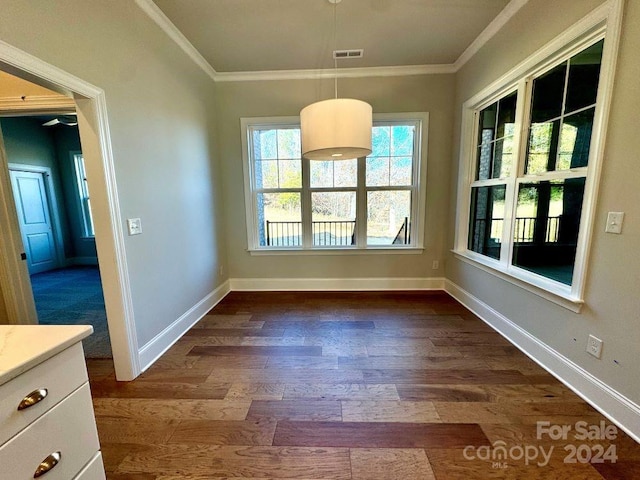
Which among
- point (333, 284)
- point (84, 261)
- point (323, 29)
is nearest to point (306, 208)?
point (333, 284)

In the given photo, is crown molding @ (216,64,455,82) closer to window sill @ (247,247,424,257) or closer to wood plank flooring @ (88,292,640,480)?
window sill @ (247,247,424,257)

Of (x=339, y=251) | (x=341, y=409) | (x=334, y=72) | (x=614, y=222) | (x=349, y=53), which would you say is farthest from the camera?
(x=339, y=251)

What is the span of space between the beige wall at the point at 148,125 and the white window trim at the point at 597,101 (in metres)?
3.05

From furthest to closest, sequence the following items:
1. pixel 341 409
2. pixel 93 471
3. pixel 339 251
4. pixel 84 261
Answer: pixel 84 261 → pixel 339 251 → pixel 341 409 → pixel 93 471

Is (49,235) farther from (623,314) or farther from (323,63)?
(623,314)

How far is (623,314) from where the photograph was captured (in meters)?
1.52

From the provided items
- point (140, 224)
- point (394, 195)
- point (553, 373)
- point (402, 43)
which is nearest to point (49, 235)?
point (140, 224)

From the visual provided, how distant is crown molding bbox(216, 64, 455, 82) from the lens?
3.24 m

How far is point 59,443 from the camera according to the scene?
0.85 metres

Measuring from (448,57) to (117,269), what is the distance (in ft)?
12.7

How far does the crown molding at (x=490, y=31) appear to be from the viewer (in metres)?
2.21

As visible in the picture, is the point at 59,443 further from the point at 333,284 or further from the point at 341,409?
the point at 333,284

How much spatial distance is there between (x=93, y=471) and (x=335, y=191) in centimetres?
321

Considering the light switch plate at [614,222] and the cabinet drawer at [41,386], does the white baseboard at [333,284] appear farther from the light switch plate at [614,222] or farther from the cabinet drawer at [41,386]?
the cabinet drawer at [41,386]
